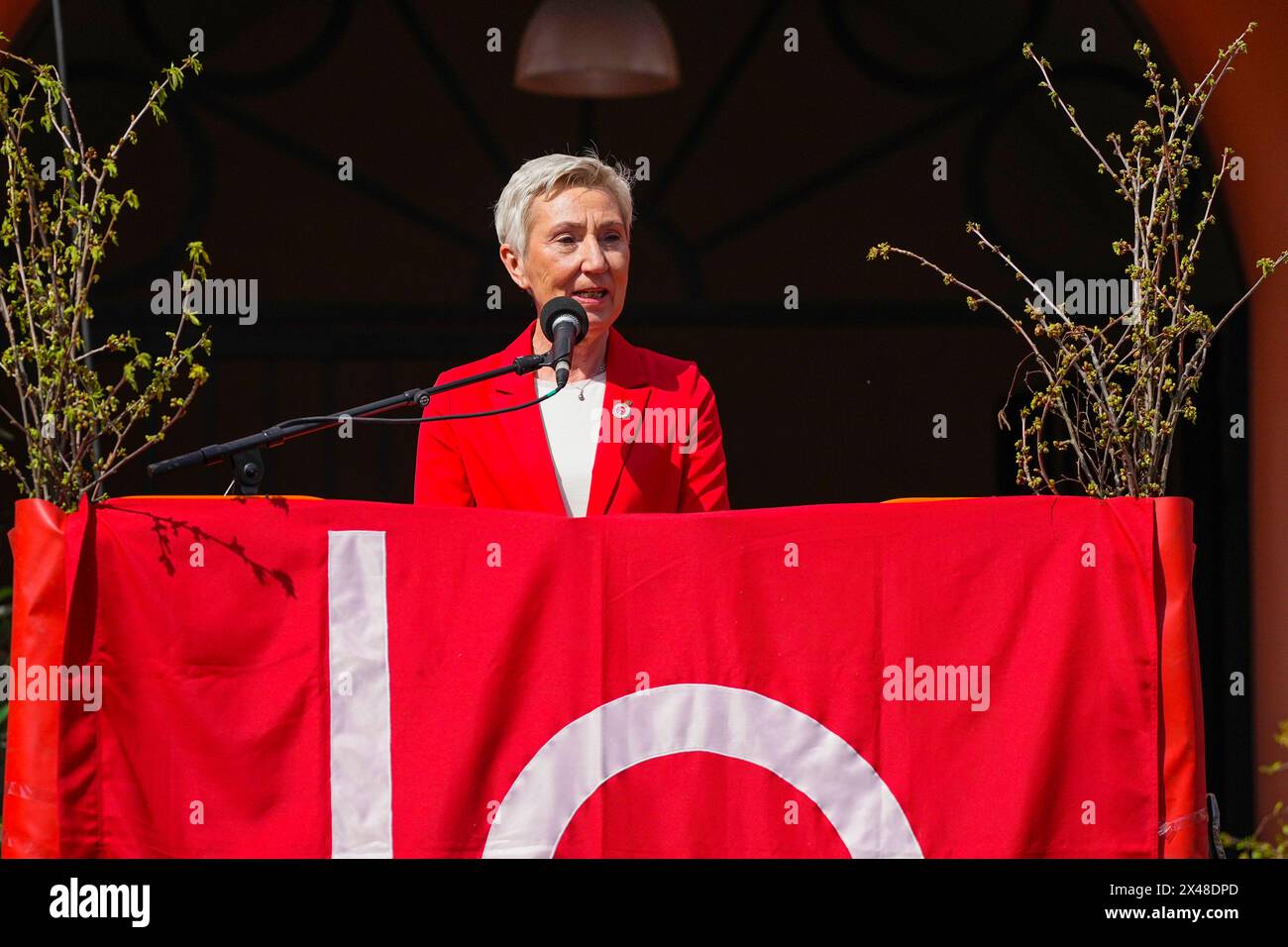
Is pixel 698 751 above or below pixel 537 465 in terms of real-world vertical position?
below

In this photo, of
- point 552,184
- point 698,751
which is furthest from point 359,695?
point 552,184

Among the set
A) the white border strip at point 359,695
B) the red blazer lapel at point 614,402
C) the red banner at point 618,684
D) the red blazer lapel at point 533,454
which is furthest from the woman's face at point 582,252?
the white border strip at point 359,695

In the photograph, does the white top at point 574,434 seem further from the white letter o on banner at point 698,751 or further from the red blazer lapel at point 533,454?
the white letter o on banner at point 698,751

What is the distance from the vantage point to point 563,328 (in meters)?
3.48

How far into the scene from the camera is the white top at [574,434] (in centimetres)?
412

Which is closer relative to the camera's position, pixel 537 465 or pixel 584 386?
pixel 537 465

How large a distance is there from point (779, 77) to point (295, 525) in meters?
4.36

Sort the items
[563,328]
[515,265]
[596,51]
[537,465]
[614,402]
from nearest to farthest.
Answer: [563,328] < [537,465] < [614,402] < [515,265] < [596,51]

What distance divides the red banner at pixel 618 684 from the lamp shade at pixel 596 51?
13.1 ft

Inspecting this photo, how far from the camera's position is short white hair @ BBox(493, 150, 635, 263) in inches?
167

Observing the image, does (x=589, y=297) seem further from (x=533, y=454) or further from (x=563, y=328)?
(x=563, y=328)

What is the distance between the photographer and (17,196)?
3812 mm

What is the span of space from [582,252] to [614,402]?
39cm
